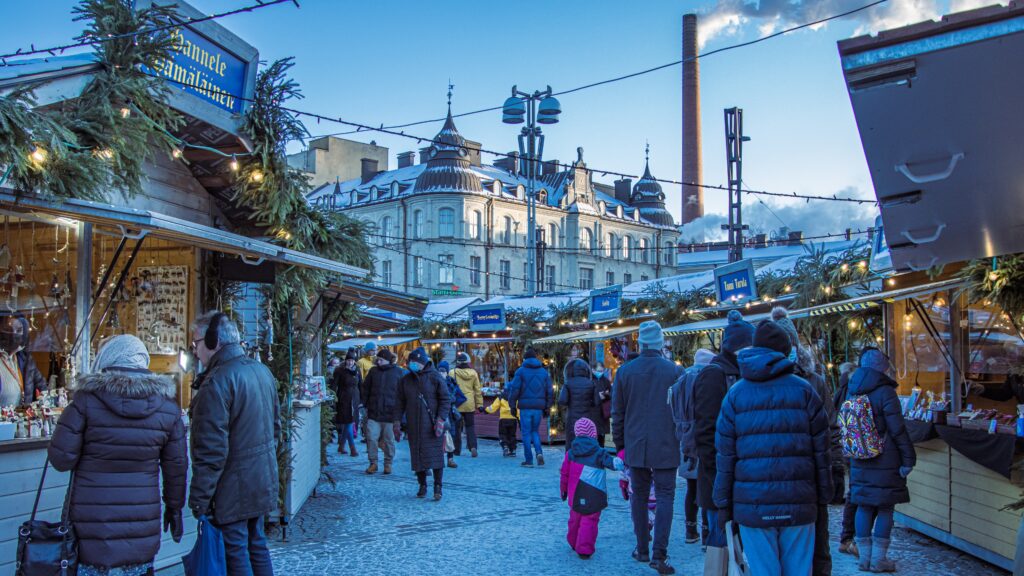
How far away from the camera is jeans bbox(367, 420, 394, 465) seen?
42.8ft

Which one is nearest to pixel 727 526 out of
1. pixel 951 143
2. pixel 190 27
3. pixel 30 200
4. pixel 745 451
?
pixel 745 451

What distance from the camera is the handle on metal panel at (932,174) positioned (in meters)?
4.11

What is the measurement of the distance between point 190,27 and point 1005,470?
7.16 metres

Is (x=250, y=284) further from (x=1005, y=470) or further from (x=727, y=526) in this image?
(x=1005, y=470)

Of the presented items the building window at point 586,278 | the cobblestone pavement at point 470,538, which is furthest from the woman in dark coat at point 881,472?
the building window at point 586,278

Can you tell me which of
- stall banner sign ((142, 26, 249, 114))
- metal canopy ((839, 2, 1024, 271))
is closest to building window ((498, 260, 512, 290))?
stall banner sign ((142, 26, 249, 114))

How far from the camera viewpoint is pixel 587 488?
294 inches

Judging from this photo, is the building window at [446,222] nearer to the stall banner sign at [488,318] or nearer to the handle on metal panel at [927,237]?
the stall banner sign at [488,318]

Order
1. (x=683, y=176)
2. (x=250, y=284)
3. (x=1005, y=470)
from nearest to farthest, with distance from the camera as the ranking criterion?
(x=1005, y=470)
(x=250, y=284)
(x=683, y=176)

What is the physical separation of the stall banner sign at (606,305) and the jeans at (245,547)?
43.3 ft

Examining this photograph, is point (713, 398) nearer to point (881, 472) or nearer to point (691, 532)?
point (881, 472)

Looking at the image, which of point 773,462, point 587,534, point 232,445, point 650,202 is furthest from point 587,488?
point 650,202

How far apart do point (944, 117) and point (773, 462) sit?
186cm

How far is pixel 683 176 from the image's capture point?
60.2m
